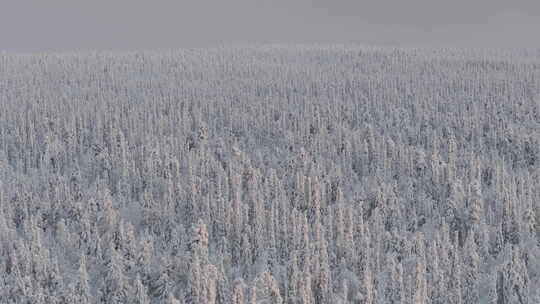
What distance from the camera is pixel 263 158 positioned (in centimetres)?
11175

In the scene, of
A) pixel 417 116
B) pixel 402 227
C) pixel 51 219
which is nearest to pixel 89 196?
pixel 51 219

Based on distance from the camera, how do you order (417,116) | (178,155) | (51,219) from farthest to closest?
1. (417,116)
2. (178,155)
3. (51,219)

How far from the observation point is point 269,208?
8850cm

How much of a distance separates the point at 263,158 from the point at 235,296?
165 feet

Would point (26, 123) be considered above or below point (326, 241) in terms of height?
above

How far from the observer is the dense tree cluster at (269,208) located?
71625mm

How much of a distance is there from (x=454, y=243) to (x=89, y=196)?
52.7 meters

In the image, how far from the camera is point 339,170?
328 feet

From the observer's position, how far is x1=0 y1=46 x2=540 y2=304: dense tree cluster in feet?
235

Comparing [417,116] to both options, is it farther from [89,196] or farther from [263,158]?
[89,196]

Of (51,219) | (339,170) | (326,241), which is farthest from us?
(339,170)

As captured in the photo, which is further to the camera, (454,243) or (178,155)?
(178,155)

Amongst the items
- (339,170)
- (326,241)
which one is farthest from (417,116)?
(326,241)

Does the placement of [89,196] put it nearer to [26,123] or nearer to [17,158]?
[17,158]
